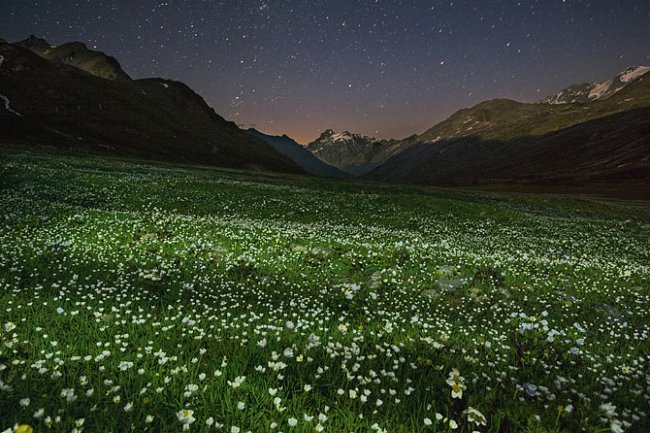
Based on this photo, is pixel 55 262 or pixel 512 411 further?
pixel 55 262

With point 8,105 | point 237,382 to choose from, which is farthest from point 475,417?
point 8,105

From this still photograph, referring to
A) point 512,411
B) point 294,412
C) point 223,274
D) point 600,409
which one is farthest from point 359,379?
point 223,274

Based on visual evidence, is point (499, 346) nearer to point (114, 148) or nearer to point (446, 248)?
point (446, 248)

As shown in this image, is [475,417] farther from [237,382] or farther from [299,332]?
[299,332]

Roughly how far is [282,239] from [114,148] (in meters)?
158

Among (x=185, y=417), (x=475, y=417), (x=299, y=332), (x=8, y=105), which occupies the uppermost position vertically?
(x=8, y=105)

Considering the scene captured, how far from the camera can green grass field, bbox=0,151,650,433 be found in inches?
168

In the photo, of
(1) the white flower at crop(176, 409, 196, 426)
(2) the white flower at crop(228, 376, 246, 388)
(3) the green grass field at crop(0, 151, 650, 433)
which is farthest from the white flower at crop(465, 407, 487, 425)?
(1) the white flower at crop(176, 409, 196, 426)

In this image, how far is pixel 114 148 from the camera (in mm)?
146000

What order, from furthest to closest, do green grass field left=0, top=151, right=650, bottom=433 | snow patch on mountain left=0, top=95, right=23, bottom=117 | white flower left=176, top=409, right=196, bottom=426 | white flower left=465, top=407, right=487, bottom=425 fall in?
1. snow patch on mountain left=0, top=95, right=23, bottom=117
2. green grass field left=0, top=151, right=650, bottom=433
3. white flower left=465, top=407, right=487, bottom=425
4. white flower left=176, top=409, right=196, bottom=426

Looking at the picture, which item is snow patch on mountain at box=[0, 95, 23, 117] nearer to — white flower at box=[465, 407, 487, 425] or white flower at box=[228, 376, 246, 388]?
white flower at box=[228, 376, 246, 388]

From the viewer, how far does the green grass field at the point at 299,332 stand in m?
4.27

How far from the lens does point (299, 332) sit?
664 cm

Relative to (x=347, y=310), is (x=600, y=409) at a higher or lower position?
higher
